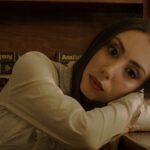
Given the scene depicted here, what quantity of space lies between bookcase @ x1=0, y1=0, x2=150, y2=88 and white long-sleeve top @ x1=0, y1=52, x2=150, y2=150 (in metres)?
0.80

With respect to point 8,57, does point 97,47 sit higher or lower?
higher

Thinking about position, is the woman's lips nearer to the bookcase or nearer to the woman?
the woman

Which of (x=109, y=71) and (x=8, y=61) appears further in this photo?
(x=8, y=61)

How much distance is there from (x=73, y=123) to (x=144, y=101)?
334 mm

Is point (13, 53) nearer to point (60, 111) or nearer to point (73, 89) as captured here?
point (73, 89)

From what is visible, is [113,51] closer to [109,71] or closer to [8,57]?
[109,71]

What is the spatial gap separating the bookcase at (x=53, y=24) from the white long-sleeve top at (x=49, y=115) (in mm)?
798

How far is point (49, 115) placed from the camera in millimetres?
997

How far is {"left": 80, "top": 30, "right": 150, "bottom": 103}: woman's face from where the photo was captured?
→ 1.10 m

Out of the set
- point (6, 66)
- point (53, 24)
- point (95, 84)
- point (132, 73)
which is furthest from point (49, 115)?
point (53, 24)

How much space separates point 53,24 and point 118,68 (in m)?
0.96

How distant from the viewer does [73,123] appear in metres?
0.98

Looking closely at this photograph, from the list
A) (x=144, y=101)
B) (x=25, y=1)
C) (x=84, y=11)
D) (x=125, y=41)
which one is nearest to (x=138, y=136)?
(x=144, y=101)

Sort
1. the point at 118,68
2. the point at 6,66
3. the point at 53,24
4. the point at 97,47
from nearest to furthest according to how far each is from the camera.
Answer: the point at 118,68, the point at 97,47, the point at 6,66, the point at 53,24
